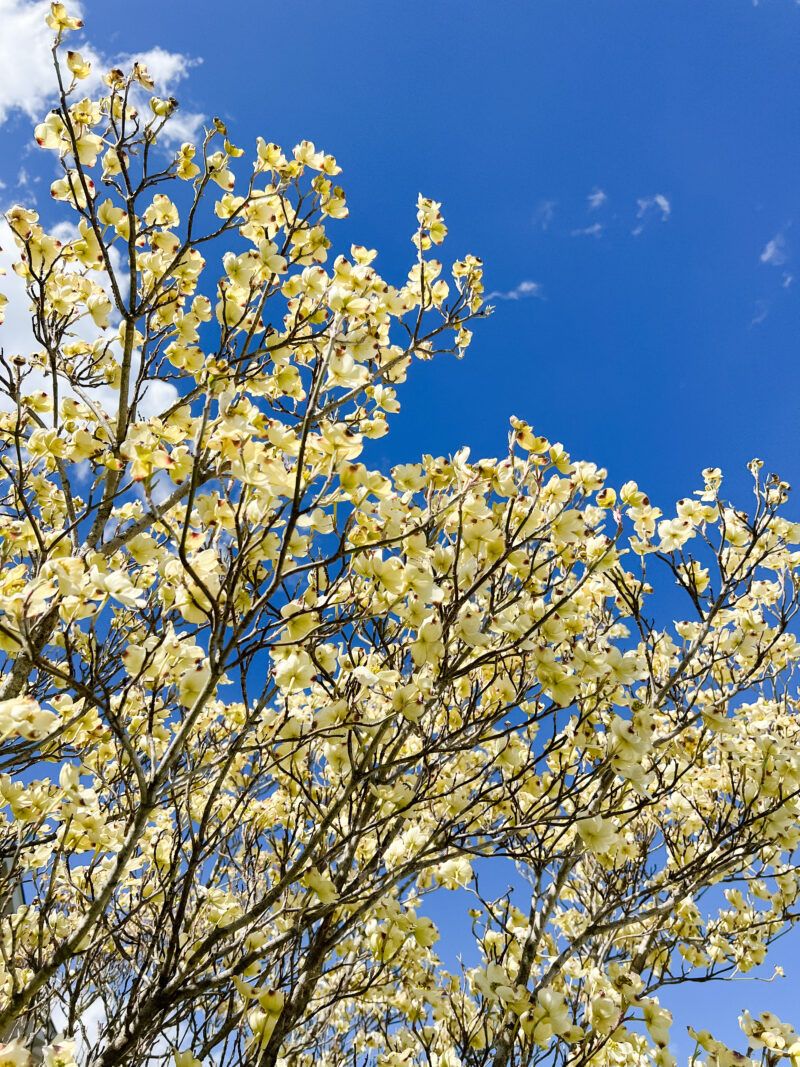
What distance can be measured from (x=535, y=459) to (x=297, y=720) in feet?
3.75

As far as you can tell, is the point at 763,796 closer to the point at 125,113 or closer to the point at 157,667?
the point at 157,667

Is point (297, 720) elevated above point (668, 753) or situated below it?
below

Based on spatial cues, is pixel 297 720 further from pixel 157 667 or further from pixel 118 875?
pixel 118 875

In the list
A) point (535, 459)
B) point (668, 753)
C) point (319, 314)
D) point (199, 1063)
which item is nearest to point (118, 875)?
point (199, 1063)

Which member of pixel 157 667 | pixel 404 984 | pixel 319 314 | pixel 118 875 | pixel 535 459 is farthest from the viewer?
pixel 404 984

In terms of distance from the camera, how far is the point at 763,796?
2.76 metres

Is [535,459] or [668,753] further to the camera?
[668,753]

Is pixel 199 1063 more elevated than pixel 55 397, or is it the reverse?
pixel 55 397

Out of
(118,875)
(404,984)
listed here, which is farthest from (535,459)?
(404,984)

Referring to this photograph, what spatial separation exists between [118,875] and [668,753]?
266 centimetres

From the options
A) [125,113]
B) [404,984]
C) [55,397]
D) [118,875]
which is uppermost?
[125,113]

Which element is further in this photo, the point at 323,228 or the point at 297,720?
the point at 323,228

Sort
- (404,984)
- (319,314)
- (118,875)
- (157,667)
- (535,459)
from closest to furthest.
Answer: (118,875) → (157,667) → (535,459) → (319,314) → (404,984)

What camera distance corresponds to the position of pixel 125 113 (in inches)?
106
